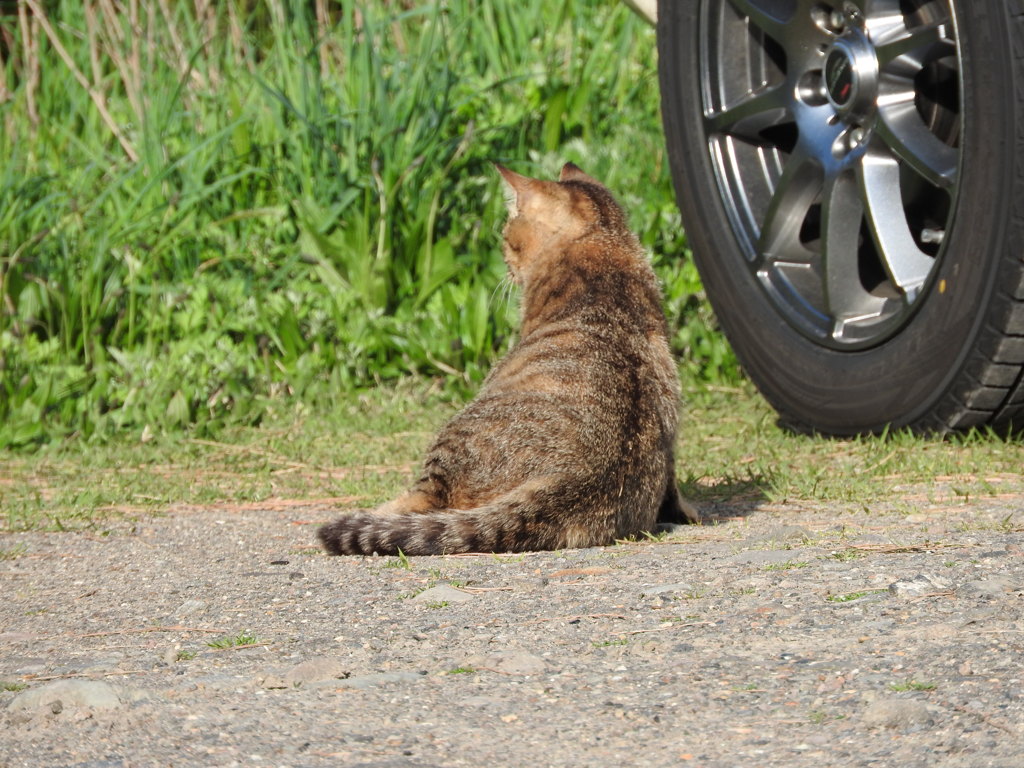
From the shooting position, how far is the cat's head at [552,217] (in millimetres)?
4082

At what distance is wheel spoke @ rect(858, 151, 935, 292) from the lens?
3914 mm

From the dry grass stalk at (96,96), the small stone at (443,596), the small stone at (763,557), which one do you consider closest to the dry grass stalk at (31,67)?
the dry grass stalk at (96,96)

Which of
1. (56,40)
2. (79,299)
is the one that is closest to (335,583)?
(79,299)

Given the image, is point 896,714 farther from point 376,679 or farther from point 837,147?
point 837,147

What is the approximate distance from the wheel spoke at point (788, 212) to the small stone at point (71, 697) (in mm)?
2809

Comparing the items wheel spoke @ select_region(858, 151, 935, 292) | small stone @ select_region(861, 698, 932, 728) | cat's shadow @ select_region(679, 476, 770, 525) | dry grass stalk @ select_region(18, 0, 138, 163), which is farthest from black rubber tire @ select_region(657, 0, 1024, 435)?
dry grass stalk @ select_region(18, 0, 138, 163)

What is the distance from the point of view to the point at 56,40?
6.63 m

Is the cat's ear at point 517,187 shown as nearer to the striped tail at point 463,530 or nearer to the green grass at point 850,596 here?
the striped tail at point 463,530

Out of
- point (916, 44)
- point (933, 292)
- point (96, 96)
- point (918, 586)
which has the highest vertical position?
point (916, 44)

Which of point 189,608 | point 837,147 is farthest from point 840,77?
point 189,608

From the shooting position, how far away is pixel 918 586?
252cm

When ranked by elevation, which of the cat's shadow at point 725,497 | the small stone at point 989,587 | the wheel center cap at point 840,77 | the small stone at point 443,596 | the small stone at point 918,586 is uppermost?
the wheel center cap at point 840,77

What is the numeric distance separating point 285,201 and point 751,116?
252 centimetres

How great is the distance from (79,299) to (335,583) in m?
3.10
